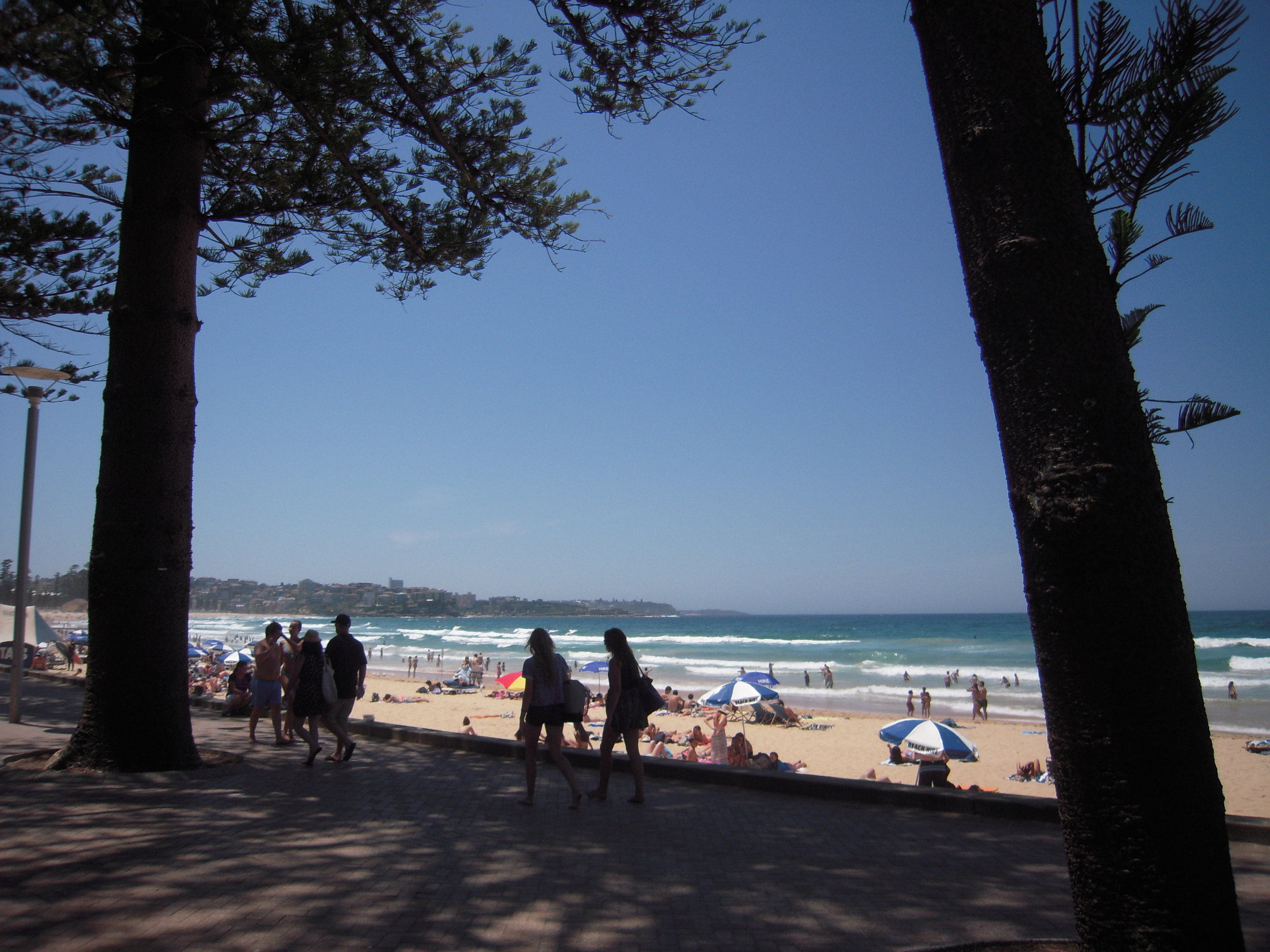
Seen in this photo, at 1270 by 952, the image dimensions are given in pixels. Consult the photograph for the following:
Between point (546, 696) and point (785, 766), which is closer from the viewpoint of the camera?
point (546, 696)

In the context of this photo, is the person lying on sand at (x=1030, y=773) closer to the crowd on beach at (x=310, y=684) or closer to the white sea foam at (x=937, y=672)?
the crowd on beach at (x=310, y=684)

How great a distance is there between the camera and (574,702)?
577 centimetres

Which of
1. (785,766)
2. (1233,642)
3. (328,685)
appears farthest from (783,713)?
(1233,642)

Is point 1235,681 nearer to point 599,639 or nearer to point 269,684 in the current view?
point 269,684

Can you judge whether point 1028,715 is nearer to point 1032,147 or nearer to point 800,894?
point 800,894

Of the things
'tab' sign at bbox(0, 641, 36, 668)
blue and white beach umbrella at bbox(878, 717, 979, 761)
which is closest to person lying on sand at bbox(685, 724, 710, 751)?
→ blue and white beach umbrella at bbox(878, 717, 979, 761)

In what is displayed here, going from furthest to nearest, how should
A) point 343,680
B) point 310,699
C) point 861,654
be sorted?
1. point 861,654
2. point 343,680
3. point 310,699

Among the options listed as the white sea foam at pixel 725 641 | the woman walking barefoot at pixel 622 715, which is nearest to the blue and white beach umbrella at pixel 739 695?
the woman walking barefoot at pixel 622 715

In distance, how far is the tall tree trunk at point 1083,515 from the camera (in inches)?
80.4

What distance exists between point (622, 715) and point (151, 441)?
4250 millimetres

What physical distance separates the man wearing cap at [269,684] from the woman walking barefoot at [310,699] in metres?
1.09

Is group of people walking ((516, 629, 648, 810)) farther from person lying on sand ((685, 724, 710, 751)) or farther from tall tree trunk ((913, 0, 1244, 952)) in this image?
person lying on sand ((685, 724, 710, 751))

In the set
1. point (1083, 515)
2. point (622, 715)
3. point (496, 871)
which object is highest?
point (1083, 515)

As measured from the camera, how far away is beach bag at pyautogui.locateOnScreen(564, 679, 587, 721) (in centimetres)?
577
